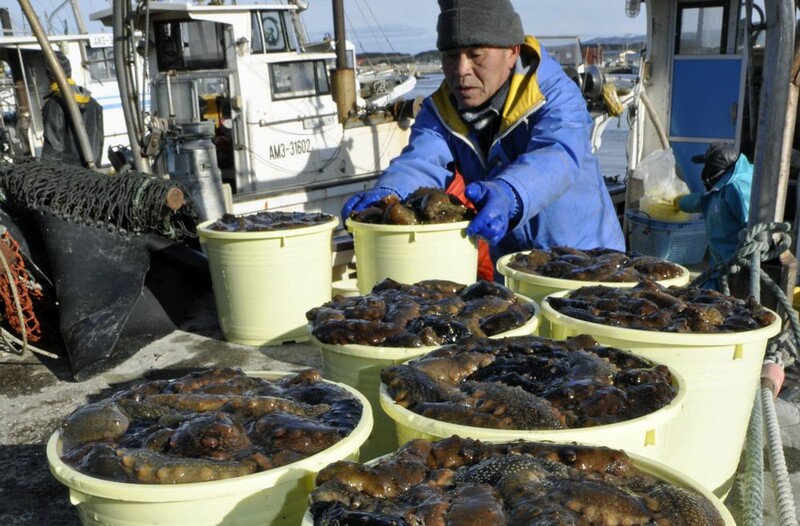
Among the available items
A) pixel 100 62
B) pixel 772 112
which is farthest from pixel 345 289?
pixel 100 62

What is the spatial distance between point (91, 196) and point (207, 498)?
11.7 ft

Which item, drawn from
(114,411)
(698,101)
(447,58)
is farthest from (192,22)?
(114,411)

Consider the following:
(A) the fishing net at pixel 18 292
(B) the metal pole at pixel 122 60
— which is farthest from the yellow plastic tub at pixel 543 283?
(B) the metal pole at pixel 122 60

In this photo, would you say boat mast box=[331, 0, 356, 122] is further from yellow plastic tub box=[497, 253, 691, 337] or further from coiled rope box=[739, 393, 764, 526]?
coiled rope box=[739, 393, 764, 526]

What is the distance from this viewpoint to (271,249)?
4.61m

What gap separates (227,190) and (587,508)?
6.51 metres

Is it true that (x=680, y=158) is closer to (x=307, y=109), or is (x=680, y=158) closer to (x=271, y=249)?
(x=307, y=109)

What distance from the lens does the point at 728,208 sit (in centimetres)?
615

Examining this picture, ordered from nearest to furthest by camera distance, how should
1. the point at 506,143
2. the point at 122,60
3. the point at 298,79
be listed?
the point at 506,143, the point at 122,60, the point at 298,79

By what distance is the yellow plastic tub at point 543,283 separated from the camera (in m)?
3.04

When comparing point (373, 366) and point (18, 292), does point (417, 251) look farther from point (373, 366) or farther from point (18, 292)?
point (18, 292)

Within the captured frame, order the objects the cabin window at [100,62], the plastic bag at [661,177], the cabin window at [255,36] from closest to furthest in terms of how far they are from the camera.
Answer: the plastic bag at [661,177], the cabin window at [255,36], the cabin window at [100,62]

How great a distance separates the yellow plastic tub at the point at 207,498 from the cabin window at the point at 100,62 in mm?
16513

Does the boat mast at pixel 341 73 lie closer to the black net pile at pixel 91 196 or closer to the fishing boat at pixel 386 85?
the fishing boat at pixel 386 85
